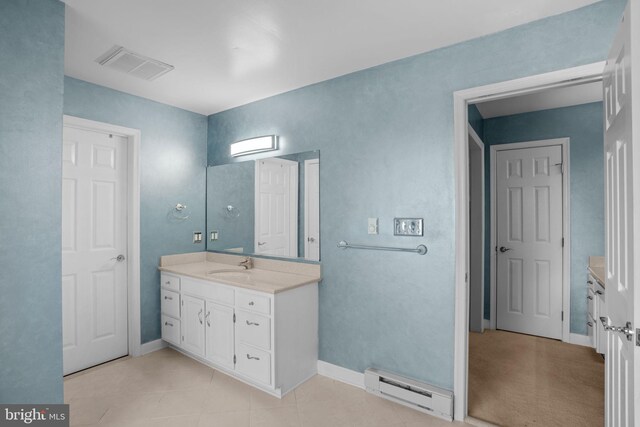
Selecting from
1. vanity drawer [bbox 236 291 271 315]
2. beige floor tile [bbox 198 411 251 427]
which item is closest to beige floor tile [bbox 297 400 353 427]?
beige floor tile [bbox 198 411 251 427]

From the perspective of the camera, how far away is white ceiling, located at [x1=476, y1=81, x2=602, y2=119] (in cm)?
308

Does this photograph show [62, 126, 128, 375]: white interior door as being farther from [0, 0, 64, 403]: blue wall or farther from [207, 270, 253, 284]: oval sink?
[0, 0, 64, 403]: blue wall

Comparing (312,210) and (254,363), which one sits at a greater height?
(312,210)

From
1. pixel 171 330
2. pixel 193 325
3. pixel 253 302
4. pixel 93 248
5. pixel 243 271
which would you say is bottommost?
pixel 171 330

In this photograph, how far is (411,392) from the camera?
2.28m

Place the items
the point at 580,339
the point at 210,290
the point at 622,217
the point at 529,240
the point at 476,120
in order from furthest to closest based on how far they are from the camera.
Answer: the point at 529,240 < the point at 476,120 < the point at 580,339 < the point at 210,290 < the point at 622,217

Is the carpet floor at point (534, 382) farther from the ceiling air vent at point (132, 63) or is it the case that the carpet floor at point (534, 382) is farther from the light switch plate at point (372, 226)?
the ceiling air vent at point (132, 63)

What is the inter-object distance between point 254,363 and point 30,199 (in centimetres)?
173

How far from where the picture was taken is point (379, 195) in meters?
2.51

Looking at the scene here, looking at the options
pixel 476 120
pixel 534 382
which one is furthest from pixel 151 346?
pixel 476 120

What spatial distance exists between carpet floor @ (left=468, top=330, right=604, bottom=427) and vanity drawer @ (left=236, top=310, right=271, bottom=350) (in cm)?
147

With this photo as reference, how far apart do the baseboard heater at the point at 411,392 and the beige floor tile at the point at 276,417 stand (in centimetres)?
59

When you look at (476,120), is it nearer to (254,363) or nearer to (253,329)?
(253,329)

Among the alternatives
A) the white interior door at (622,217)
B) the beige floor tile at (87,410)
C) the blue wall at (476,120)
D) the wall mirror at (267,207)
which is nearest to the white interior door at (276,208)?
the wall mirror at (267,207)
